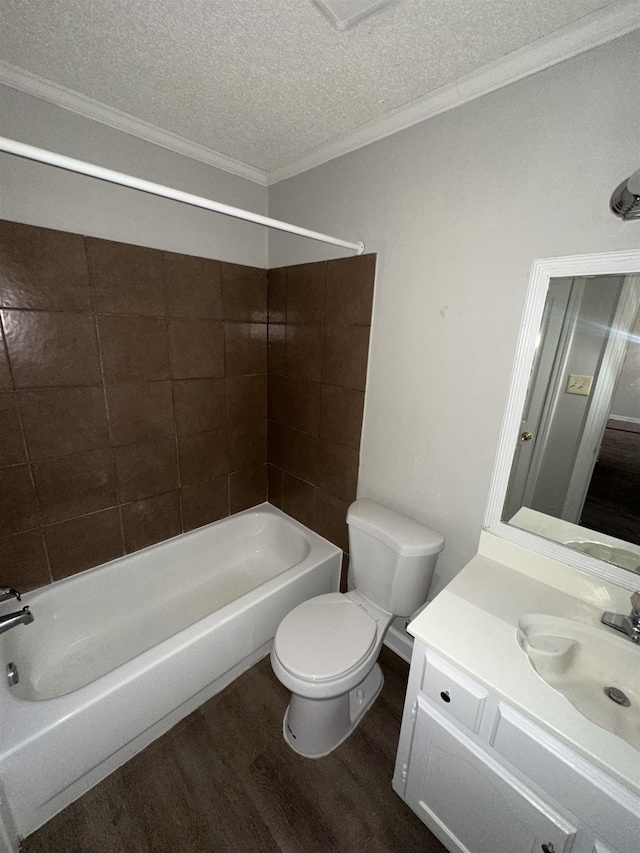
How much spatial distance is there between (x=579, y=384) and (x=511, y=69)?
0.95m

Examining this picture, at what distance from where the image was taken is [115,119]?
53.4 inches

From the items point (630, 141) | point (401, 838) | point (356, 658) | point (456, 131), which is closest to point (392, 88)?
point (456, 131)

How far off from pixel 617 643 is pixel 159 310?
2069 mm

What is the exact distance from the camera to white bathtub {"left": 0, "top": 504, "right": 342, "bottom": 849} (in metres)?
1.03

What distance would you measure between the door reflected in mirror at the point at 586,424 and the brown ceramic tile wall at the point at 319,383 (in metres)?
0.71

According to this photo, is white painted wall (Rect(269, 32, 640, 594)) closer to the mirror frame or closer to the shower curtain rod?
the mirror frame

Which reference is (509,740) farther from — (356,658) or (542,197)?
(542,197)

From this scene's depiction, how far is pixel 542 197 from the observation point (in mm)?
1014

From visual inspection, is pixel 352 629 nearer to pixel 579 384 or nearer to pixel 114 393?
pixel 579 384

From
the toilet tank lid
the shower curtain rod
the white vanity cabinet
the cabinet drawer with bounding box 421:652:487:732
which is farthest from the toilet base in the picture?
the shower curtain rod

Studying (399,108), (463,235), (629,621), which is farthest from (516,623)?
(399,108)

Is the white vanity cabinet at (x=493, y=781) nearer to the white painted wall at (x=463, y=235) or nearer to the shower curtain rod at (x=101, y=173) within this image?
the white painted wall at (x=463, y=235)

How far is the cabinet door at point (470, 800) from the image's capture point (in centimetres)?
78

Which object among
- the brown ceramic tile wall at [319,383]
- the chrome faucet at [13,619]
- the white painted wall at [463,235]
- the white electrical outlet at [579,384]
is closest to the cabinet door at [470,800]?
the white painted wall at [463,235]
